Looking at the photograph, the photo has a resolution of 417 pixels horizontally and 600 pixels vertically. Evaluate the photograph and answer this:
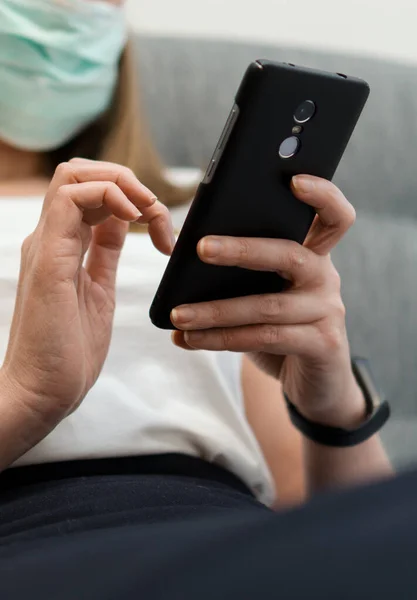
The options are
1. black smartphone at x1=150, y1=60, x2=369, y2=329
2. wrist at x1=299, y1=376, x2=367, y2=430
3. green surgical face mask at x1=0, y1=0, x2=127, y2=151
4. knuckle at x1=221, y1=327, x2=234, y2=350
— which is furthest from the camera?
green surgical face mask at x1=0, y1=0, x2=127, y2=151

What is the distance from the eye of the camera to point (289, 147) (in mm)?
517

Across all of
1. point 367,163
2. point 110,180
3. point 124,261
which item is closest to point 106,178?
point 110,180

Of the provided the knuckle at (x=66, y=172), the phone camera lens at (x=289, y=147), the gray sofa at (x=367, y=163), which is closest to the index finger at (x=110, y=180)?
the knuckle at (x=66, y=172)

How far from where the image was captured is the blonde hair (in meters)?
0.94

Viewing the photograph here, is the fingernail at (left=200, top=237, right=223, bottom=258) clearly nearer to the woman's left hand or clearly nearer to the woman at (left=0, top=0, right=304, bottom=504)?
the woman's left hand

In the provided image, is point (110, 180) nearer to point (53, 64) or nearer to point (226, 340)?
point (226, 340)

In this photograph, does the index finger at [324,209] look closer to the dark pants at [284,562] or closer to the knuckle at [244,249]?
the knuckle at [244,249]


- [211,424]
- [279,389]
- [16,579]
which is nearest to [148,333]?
[211,424]

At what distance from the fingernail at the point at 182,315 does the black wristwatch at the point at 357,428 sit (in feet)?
0.72

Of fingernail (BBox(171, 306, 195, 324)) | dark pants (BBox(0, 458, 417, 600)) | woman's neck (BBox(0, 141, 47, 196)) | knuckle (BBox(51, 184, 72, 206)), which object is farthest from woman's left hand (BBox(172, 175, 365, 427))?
woman's neck (BBox(0, 141, 47, 196))

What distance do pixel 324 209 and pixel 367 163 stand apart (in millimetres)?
588

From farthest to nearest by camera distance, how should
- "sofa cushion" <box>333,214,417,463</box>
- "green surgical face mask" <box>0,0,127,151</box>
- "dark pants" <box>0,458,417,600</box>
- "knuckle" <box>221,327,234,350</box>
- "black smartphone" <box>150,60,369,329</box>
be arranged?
"sofa cushion" <box>333,214,417,463</box>, "green surgical face mask" <box>0,0,127,151</box>, "knuckle" <box>221,327,234,350</box>, "black smartphone" <box>150,60,369,329</box>, "dark pants" <box>0,458,417,600</box>

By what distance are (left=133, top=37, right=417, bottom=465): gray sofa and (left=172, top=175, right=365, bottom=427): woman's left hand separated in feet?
1.46

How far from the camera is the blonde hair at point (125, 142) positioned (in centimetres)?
94
